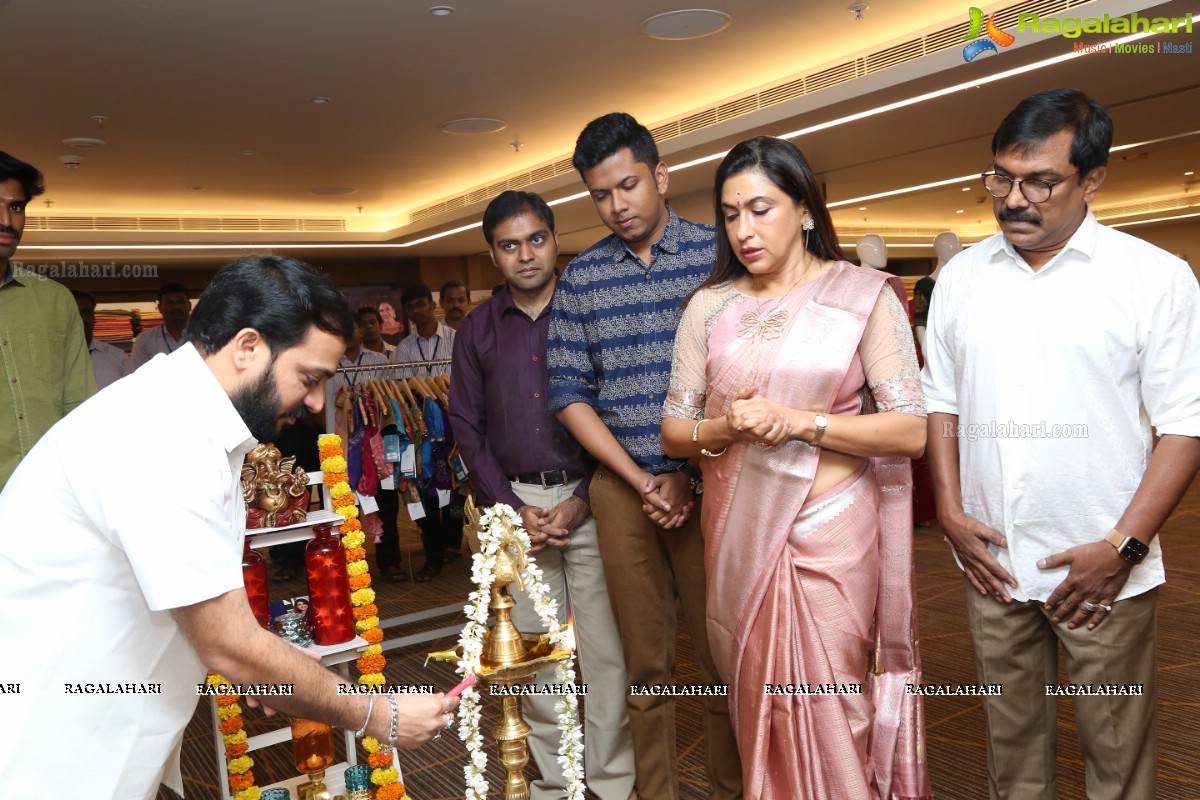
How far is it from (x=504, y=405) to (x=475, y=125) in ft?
19.7

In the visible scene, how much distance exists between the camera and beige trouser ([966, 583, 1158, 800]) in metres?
1.83

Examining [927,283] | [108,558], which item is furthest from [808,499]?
[927,283]

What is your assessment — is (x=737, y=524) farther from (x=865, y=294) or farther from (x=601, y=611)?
(x=601, y=611)

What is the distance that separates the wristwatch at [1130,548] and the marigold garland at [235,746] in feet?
7.42

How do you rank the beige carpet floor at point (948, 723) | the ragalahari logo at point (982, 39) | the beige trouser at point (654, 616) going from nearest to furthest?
the beige trouser at point (654, 616) < the beige carpet floor at point (948, 723) < the ragalahari logo at point (982, 39)

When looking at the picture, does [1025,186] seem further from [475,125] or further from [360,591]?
[475,125]

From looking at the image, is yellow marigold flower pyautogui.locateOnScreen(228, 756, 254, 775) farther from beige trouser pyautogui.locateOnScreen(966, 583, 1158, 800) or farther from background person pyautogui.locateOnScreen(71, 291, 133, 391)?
background person pyautogui.locateOnScreen(71, 291, 133, 391)

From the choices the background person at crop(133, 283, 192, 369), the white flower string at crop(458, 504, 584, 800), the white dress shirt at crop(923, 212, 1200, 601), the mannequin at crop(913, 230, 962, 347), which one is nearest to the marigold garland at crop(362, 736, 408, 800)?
the white flower string at crop(458, 504, 584, 800)

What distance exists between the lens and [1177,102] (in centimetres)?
732

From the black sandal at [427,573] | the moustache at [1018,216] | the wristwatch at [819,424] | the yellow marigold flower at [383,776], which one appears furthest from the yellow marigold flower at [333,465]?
the black sandal at [427,573]

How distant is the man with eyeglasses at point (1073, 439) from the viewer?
→ 5.86 feet

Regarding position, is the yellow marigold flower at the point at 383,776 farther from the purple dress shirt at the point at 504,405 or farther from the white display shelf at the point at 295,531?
the purple dress shirt at the point at 504,405

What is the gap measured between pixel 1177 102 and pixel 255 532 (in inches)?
317

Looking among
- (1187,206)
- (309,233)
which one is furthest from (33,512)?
(1187,206)
